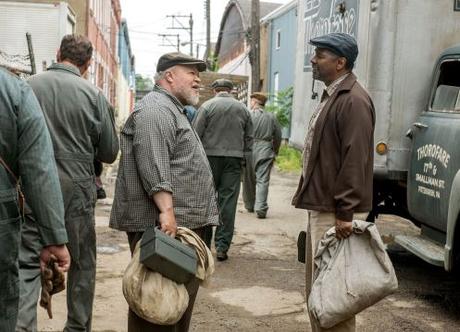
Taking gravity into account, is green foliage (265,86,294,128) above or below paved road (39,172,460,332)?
above

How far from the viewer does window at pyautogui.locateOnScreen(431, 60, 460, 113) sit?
6547mm

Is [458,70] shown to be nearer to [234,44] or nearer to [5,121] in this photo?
[5,121]

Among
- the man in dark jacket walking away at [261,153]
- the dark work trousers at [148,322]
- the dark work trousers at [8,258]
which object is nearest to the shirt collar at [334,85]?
the dark work trousers at [148,322]

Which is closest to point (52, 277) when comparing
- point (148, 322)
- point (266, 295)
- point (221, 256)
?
point (148, 322)

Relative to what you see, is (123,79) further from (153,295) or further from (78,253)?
(153,295)

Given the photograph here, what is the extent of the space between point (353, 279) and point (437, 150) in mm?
2518

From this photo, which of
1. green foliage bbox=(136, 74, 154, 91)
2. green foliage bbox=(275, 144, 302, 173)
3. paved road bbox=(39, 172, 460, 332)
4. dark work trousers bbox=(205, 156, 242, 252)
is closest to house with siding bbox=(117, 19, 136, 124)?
green foliage bbox=(275, 144, 302, 173)

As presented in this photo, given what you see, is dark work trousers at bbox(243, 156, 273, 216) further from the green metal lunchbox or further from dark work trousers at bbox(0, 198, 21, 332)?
dark work trousers at bbox(0, 198, 21, 332)

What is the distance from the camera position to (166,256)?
3.61 meters

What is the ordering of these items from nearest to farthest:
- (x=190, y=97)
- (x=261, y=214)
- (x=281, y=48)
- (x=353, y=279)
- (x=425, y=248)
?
(x=353, y=279) < (x=190, y=97) < (x=425, y=248) < (x=261, y=214) < (x=281, y=48)

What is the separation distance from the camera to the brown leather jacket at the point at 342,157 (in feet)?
13.8

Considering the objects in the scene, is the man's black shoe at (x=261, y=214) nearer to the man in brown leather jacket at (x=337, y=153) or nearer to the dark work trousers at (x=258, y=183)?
the dark work trousers at (x=258, y=183)

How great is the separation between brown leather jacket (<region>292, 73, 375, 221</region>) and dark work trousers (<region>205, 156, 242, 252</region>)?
3468 mm

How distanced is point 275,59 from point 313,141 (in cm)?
2919
